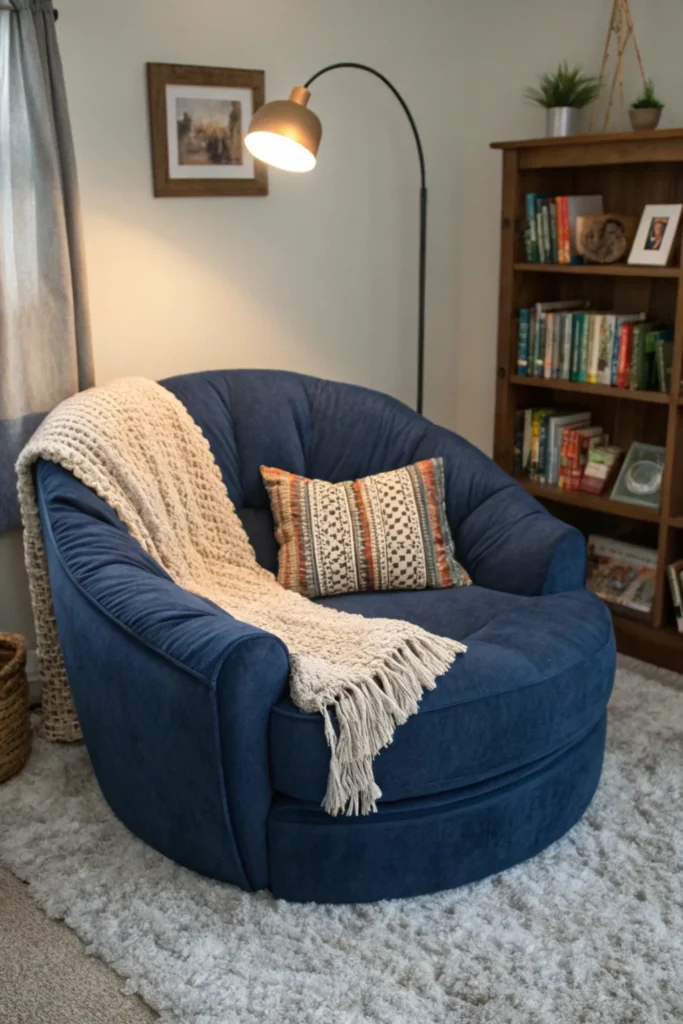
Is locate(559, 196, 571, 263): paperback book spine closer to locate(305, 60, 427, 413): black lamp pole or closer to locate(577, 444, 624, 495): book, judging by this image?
locate(305, 60, 427, 413): black lamp pole

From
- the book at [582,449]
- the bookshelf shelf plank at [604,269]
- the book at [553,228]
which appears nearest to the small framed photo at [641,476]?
the book at [582,449]

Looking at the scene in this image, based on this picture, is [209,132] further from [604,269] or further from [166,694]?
[166,694]

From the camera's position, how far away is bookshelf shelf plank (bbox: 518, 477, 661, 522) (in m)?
3.25

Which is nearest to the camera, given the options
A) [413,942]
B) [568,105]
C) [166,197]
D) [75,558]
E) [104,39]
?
[413,942]

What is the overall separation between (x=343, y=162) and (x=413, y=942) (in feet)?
7.89

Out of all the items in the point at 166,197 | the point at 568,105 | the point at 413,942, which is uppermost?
the point at 568,105

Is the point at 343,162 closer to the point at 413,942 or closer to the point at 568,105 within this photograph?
the point at 568,105

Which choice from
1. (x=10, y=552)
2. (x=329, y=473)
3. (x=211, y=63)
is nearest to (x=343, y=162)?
(x=211, y=63)

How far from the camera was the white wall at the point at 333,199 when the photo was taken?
2.98m

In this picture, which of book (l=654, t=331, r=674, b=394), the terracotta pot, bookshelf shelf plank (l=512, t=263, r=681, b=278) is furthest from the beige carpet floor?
the terracotta pot

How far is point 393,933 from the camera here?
2.09 metres

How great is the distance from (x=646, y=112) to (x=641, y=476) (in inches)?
41.8

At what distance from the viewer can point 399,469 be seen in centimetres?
296

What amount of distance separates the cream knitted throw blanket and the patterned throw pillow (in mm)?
106
